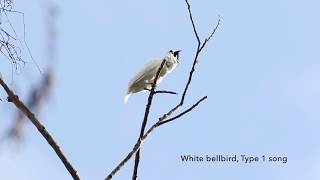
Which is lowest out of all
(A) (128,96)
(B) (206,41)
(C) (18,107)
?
(A) (128,96)

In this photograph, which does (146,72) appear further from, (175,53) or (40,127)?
(40,127)

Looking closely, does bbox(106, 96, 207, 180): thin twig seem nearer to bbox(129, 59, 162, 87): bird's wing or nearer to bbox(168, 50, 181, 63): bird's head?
bbox(129, 59, 162, 87): bird's wing

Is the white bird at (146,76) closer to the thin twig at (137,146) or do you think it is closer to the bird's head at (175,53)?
the bird's head at (175,53)

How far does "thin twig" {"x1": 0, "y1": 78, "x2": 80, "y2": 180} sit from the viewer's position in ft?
6.48

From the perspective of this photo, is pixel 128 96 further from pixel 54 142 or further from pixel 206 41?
pixel 54 142

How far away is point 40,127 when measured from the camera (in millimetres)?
2076

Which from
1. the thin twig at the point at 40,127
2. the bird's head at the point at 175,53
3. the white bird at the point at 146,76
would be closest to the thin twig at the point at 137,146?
the thin twig at the point at 40,127

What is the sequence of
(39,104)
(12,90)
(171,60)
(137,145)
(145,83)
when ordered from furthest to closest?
(171,60), (145,83), (137,145), (12,90), (39,104)

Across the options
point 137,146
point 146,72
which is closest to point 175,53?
point 146,72

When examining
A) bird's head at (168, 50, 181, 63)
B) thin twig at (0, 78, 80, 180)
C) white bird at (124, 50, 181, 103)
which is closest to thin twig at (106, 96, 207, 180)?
thin twig at (0, 78, 80, 180)

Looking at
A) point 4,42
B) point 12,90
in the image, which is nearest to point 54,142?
point 12,90

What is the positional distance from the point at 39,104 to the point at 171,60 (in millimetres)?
4830

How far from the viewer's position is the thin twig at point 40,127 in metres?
1.98

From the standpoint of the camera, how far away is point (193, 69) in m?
2.46
